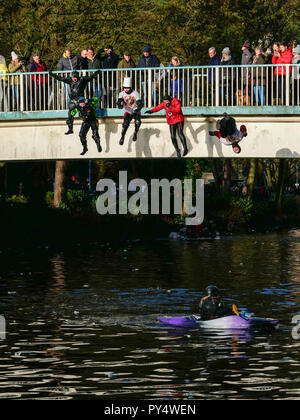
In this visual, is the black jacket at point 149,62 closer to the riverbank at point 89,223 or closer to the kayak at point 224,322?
the kayak at point 224,322

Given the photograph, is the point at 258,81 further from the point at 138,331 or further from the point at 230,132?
the point at 138,331

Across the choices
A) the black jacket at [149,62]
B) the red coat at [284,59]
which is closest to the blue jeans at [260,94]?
the red coat at [284,59]

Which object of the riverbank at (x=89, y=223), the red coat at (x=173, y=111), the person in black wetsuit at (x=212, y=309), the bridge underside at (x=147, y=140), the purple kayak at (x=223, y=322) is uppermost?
the red coat at (x=173, y=111)

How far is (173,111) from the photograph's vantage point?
1469 inches

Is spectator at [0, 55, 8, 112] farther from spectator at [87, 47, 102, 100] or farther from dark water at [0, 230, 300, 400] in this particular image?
dark water at [0, 230, 300, 400]

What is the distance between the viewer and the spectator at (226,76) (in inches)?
1477

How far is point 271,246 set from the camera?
2211 inches

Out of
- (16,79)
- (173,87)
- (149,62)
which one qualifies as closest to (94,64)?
(149,62)

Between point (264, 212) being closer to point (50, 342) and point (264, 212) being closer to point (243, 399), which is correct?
point (50, 342)

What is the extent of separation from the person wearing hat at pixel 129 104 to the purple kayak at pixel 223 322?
10261mm

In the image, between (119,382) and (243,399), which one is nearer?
(243,399)

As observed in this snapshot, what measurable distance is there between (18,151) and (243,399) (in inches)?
899

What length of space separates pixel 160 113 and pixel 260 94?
3663 millimetres
